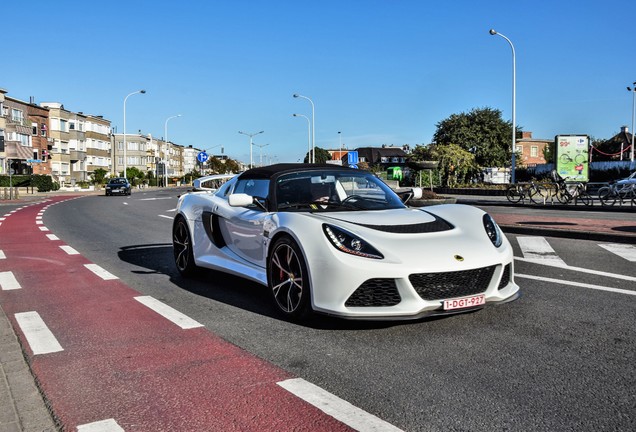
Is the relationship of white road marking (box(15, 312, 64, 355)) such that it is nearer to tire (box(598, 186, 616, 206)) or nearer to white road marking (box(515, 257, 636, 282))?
white road marking (box(515, 257, 636, 282))

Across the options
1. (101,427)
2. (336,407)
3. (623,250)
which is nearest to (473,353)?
(336,407)

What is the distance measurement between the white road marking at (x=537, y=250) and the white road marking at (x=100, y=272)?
5.59 meters

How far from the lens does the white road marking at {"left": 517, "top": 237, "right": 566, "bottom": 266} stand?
8.55 meters

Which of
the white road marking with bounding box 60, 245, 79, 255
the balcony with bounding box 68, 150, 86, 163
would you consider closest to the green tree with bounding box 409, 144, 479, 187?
the white road marking with bounding box 60, 245, 79, 255

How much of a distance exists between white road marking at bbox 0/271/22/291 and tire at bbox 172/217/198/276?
178 cm

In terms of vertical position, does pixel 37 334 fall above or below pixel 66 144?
below

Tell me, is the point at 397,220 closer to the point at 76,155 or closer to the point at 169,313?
the point at 169,313

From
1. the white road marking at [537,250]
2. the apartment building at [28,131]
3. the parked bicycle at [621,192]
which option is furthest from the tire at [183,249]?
the apartment building at [28,131]

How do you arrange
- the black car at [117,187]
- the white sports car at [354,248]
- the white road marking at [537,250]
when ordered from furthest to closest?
1. the black car at [117,187]
2. the white road marking at [537,250]
3. the white sports car at [354,248]

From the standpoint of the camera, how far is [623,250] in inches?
369

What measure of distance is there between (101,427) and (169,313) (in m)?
2.45

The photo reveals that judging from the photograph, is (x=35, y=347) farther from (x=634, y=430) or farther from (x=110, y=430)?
(x=634, y=430)

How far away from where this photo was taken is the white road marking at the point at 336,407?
2.88m

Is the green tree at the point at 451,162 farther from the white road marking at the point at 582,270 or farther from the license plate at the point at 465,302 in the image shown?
the license plate at the point at 465,302
